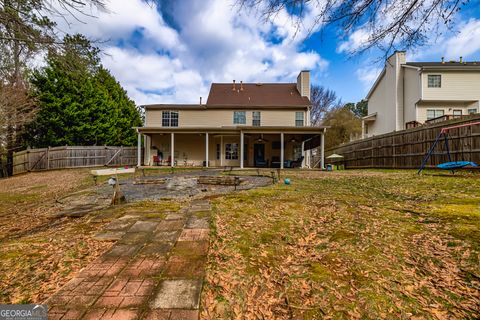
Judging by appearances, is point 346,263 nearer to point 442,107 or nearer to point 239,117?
point 239,117

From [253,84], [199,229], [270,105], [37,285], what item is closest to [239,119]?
[270,105]

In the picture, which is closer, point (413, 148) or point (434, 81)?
point (413, 148)

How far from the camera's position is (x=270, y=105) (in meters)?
18.3

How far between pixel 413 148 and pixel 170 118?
16.9 metres

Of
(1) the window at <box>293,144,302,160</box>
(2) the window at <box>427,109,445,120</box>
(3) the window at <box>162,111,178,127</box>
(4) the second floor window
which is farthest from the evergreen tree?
(2) the window at <box>427,109,445,120</box>

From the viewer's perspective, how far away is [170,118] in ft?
60.1

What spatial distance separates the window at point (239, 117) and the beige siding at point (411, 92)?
553 inches

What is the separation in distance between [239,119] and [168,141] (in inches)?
251

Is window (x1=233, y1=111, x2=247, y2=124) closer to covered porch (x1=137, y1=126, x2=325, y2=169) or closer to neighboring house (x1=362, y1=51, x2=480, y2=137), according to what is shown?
covered porch (x1=137, y1=126, x2=325, y2=169)

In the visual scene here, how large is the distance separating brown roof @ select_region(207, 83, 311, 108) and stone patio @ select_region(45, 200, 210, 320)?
16.3 meters

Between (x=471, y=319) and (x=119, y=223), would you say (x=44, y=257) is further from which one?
(x=471, y=319)

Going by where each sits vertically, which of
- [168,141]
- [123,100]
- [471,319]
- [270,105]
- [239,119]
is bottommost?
[471,319]

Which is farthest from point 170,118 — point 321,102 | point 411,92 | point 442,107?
point 321,102

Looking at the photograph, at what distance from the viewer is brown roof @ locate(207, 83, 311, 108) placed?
1872 centimetres
